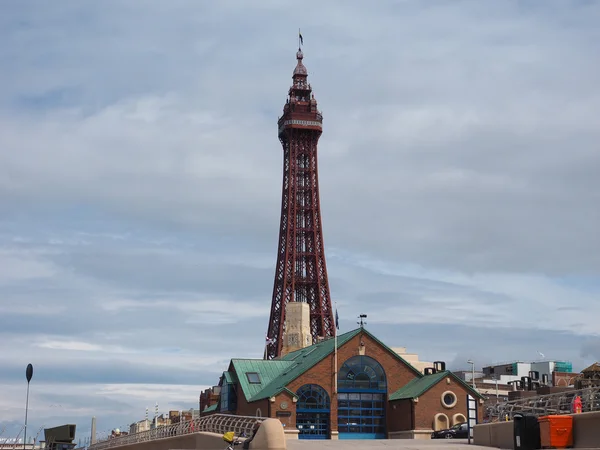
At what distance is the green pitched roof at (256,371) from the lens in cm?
6775

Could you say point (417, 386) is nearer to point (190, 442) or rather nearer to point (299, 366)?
point (299, 366)

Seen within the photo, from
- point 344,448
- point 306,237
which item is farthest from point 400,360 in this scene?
point 306,237

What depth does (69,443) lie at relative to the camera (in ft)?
236

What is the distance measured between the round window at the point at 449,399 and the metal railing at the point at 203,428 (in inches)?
817

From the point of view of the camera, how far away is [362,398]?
6669cm

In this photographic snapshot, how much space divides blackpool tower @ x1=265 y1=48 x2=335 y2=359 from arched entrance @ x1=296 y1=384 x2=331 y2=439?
192 ft

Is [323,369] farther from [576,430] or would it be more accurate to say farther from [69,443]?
[576,430]

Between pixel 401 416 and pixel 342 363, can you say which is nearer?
pixel 401 416

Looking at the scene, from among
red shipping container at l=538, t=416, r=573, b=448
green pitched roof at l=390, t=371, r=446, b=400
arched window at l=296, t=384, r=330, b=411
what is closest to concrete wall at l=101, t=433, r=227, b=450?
red shipping container at l=538, t=416, r=573, b=448

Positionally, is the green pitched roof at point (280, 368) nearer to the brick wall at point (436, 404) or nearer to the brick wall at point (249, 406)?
the brick wall at point (249, 406)

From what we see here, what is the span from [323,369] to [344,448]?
101 ft

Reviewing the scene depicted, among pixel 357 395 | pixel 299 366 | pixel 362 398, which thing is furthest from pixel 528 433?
pixel 299 366

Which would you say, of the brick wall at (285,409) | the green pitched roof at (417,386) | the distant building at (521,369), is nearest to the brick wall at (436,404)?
the green pitched roof at (417,386)

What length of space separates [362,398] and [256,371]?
358 inches
